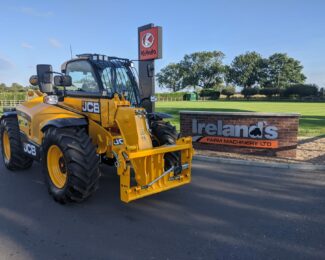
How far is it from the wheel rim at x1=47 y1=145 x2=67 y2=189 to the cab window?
120 cm

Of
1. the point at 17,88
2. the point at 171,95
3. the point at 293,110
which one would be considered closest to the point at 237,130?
the point at 293,110

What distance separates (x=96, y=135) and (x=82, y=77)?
3.63 feet

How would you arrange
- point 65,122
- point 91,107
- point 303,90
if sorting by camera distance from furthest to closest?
1. point 303,90
2. point 91,107
3. point 65,122

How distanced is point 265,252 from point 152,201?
2114 millimetres

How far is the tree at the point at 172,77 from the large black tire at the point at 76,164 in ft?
325

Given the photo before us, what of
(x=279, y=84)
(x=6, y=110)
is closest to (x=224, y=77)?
(x=279, y=84)

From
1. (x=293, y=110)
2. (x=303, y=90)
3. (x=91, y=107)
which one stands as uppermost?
(x=303, y=90)

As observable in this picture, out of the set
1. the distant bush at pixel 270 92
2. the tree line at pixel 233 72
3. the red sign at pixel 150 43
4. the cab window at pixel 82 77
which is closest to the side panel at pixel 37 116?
the cab window at pixel 82 77

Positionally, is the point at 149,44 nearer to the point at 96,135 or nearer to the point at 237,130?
the point at 237,130

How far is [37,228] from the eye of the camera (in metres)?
4.21

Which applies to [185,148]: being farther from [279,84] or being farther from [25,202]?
[279,84]

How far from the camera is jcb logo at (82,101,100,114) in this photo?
543 centimetres

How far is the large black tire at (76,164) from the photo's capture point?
4617mm

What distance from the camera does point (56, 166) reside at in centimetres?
535
